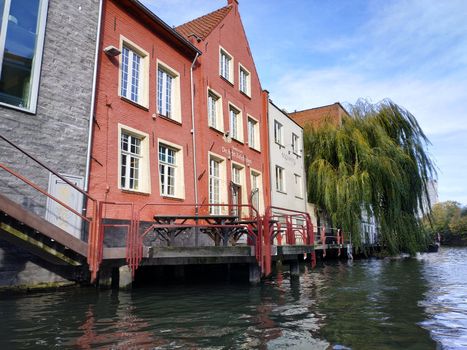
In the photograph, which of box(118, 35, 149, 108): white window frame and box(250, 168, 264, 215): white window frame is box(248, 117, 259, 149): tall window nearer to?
box(250, 168, 264, 215): white window frame

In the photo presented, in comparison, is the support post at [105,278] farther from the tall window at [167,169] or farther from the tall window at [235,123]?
the tall window at [235,123]

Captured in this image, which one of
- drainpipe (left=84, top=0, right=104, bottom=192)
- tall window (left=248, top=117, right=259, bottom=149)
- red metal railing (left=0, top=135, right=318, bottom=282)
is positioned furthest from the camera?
tall window (left=248, top=117, right=259, bottom=149)

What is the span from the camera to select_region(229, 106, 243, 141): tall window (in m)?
18.8

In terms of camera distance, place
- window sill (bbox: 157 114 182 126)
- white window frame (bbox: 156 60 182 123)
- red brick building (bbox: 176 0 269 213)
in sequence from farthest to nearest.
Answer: red brick building (bbox: 176 0 269 213) → white window frame (bbox: 156 60 182 123) → window sill (bbox: 157 114 182 126)

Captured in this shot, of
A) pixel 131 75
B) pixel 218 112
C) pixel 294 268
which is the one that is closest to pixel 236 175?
pixel 218 112

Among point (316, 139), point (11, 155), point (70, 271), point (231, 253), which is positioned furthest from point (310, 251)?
point (316, 139)

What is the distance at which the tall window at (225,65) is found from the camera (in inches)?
722

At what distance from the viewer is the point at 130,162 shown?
493 inches

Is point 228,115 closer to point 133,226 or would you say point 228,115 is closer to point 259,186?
point 259,186

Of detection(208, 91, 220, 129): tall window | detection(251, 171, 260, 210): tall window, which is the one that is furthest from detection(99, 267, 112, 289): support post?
detection(251, 171, 260, 210): tall window

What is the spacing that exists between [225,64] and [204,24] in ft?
6.57

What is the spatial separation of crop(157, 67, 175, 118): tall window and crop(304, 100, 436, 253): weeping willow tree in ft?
36.5

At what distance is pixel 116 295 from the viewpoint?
896 centimetres

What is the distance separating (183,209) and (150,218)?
1683 mm
